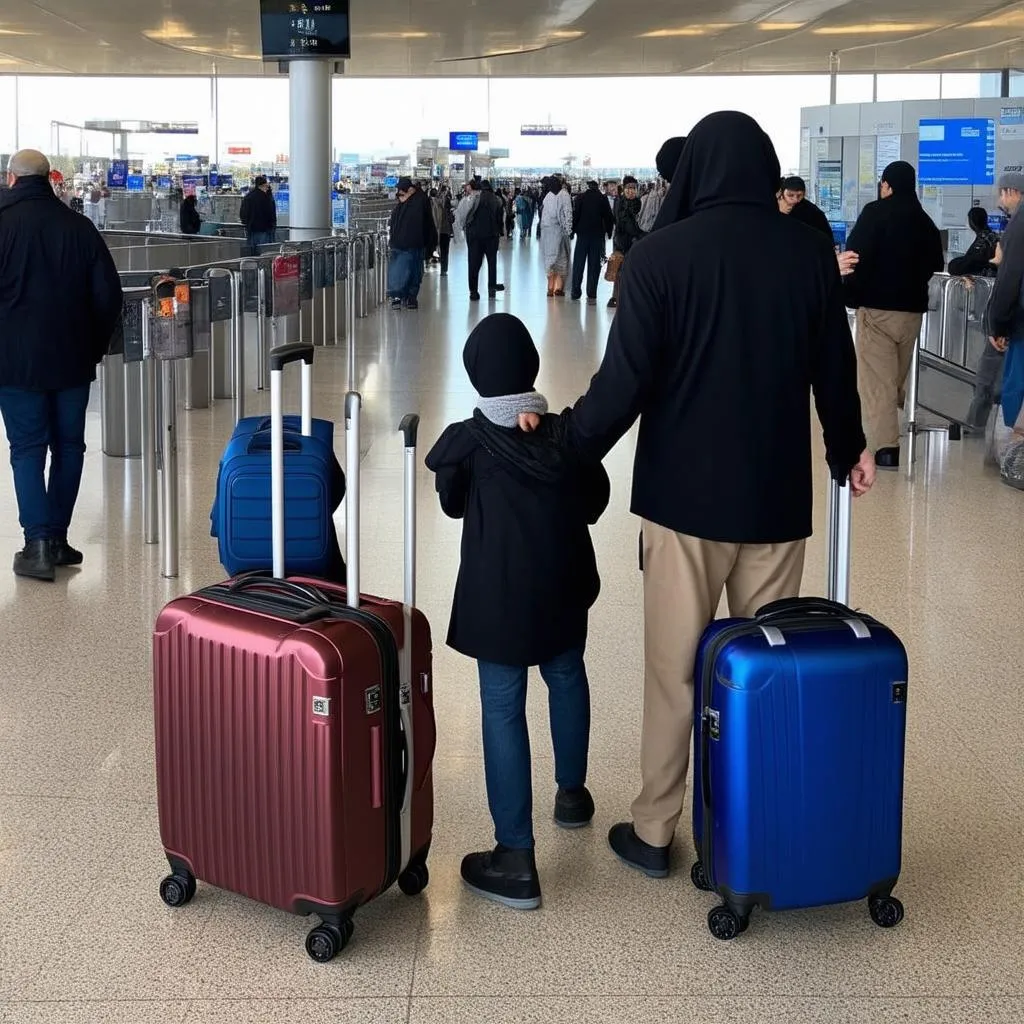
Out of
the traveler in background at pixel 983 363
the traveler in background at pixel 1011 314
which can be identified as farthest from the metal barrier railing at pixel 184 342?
the traveler in background at pixel 983 363

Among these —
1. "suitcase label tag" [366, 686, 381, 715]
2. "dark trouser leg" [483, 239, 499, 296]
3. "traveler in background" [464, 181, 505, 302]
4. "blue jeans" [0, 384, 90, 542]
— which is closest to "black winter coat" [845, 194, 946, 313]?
"blue jeans" [0, 384, 90, 542]

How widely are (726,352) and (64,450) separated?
11.9ft

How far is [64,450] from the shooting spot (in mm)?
5969

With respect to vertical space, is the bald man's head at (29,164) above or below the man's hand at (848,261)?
above

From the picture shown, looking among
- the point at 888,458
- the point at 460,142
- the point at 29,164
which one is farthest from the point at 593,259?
the point at 460,142

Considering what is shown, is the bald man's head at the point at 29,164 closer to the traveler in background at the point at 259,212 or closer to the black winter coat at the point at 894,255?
the black winter coat at the point at 894,255

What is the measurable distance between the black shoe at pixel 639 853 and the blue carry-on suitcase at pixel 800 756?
0.32 m

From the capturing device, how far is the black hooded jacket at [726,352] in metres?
3.06

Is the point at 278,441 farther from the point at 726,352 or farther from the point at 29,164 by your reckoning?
the point at 29,164

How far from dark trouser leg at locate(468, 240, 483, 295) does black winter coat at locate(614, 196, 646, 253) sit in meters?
1.85

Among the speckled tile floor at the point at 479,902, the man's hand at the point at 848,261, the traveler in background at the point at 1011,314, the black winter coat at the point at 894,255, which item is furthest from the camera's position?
the black winter coat at the point at 894,255

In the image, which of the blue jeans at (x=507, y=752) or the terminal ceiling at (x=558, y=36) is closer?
the blue jeans at (x=507, y=752)

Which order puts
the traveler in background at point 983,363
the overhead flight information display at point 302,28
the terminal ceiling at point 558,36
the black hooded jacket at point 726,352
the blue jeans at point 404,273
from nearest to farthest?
the black hooded jacket at point 726,352, the traveler in background at point 983,363, the overhead flight information display at point 302,28, the blue jeans at point 404,273, the terminal ceiling at point 558,36

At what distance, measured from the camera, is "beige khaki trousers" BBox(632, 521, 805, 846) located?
323cm
